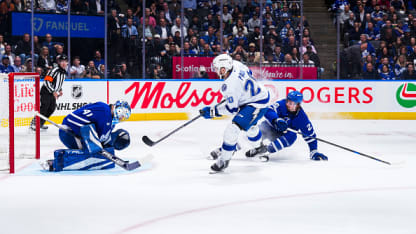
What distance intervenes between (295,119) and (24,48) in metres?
6.29

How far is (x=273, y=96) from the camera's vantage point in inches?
473

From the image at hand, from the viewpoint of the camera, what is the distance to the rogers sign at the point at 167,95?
11.4 meters

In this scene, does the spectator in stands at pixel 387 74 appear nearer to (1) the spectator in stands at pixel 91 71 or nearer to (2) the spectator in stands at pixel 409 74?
(2) the spectator in stands at pixel 409 74

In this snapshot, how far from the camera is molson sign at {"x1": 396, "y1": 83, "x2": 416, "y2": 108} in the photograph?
11.9m

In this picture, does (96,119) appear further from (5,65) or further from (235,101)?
(5,65)

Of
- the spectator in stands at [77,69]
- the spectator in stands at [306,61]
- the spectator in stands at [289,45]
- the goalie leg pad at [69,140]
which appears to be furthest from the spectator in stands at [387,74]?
the goalie leg pad at [69,140]

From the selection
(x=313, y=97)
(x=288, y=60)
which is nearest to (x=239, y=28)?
(x=288, y=60)

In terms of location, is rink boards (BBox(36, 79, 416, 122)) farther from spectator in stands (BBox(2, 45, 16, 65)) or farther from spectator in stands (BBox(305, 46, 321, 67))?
spectator in stands (BBox(2, 45, 16, 65))

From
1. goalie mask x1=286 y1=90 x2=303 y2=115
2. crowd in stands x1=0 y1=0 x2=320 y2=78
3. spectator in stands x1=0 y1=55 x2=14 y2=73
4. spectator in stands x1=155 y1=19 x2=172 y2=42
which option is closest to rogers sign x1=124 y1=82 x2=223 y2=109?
crowd in stands x1=0 y1=0 x2=320 y2=78

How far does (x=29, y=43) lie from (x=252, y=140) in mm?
5992

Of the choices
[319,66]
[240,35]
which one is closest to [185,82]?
[240,35]

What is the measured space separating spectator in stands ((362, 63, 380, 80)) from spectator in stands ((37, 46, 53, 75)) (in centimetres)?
624

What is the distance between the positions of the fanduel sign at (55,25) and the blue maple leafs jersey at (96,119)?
6.12 metres

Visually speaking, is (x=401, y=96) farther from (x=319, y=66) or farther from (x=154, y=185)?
(x=154, y=185)
